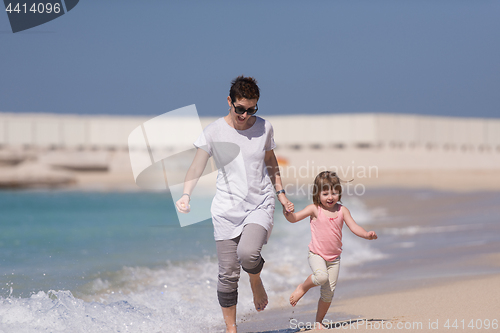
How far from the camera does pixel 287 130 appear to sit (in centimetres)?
4728

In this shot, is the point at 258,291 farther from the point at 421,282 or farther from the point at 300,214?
the point at 421,282

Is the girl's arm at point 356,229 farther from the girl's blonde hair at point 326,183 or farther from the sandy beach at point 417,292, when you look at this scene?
the sandy beach at point 417,292

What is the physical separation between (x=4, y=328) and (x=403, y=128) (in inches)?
1807

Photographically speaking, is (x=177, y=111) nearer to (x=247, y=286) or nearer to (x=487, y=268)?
(x=247, y=286)

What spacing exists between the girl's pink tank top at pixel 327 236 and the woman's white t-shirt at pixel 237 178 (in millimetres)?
357

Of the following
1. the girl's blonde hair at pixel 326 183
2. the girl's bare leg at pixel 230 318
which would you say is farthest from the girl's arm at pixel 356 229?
the girl's bare leg at pixel 230 318

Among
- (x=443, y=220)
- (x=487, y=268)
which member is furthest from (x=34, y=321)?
(x=443, y=220)

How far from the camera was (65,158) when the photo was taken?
42.5 m

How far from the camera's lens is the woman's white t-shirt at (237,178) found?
12.0ft

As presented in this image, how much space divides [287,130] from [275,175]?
43.6 metres

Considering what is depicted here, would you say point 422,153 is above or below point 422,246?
below

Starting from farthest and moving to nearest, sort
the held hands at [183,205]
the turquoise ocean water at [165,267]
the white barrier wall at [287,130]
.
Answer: the white barrier wall at [287,130]
the turquoise ocean water at [165,267]
the held hands at [183,205]

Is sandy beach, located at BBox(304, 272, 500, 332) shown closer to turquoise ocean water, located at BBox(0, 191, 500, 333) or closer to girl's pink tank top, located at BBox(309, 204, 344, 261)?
girl's pink tank top, located at BBox(309, 204, 344, 261)

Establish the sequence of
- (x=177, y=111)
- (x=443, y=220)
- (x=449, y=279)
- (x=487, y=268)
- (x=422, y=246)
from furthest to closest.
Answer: (x=443, y=220) < (x=422, y=246) < (x=487, y=268) < (x=449, y=279) < (x=177, y=111)
